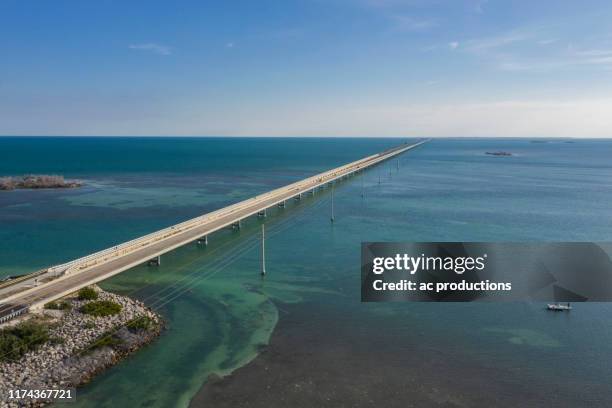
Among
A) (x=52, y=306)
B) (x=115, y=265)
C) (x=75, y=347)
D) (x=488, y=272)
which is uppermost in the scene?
(x=488, y=272)

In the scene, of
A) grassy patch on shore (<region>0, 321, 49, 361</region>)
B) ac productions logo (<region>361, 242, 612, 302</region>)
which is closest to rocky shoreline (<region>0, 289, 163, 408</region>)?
grassy patch on shore (<region>0, 321, 49, 361</region>)

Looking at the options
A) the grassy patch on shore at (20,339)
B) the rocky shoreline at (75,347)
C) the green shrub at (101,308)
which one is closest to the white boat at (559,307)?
the rocky shoreline at (75,347)

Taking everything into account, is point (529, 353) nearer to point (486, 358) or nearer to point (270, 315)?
point (486, 358)

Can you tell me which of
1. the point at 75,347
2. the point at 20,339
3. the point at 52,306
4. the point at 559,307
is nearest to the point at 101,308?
the point at 52,306

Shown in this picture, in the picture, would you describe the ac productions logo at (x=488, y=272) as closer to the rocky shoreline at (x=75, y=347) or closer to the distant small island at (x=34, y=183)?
the rocky shoreline at (x=75, y=347)

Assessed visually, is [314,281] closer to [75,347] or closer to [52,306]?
[75,347]
